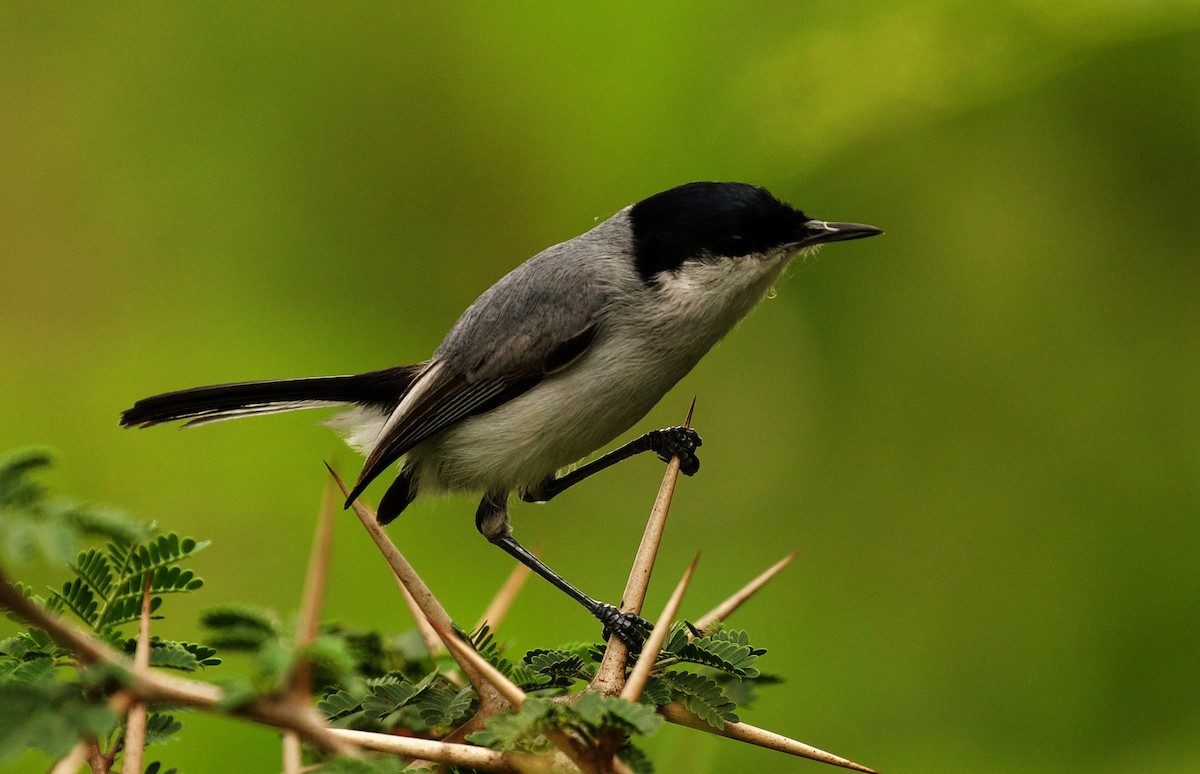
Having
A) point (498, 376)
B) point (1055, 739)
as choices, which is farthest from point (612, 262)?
point (1055, 739)

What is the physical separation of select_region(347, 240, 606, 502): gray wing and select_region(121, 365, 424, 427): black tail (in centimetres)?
12

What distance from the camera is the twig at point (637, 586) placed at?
102cm

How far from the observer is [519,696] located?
83 cm

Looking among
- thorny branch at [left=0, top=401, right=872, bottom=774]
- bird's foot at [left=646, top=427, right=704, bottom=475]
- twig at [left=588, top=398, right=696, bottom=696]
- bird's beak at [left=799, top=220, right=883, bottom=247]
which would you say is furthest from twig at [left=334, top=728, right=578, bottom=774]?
bird's beak at [left=799, top=220, right=883, bottom=247]

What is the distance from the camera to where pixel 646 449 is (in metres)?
2.10

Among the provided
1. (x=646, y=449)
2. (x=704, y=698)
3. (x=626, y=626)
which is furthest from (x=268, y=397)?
(x=704, y=698)

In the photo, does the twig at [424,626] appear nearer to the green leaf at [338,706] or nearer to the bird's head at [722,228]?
the green leaf at [338,706]

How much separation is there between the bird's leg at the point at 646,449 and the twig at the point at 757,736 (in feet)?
2.85

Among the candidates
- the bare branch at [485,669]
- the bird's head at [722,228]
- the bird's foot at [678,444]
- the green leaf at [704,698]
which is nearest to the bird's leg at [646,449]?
the bird's foot at [678,444]

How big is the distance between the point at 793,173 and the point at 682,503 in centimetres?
90

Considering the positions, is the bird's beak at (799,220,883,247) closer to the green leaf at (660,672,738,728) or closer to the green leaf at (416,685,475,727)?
the green leaf at (660,672,738,728)

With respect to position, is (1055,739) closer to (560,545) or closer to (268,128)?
(560,545)

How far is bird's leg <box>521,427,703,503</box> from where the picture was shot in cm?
204

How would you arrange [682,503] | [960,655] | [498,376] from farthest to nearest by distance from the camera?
[682,503], [960,655], [498,376]
